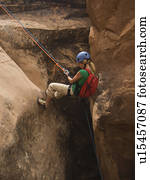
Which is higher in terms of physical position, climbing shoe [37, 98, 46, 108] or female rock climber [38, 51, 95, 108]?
female rock climber [38, 51, 95, 108]

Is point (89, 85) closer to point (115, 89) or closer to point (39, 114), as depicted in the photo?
point (115, 89)

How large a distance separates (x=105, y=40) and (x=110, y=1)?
79 centimetres

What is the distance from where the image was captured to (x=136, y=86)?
12.6ft

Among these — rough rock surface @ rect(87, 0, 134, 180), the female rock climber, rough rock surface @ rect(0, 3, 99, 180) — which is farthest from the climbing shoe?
rough rock surface @ rect(87, 0, 134, 180)

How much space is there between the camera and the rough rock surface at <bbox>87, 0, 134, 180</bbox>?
430cm

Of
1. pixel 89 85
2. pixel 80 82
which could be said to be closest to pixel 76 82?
pixel 80 82

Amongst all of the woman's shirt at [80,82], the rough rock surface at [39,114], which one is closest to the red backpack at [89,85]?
the woman's shirt at [80,82]

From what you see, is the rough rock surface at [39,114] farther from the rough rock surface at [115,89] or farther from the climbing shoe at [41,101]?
the rough rock surface at [115,89]

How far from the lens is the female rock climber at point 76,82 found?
4160 millimetres

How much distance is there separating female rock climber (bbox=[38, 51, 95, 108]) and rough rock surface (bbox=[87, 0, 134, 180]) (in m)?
0.59

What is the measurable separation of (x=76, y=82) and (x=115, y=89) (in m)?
0.79

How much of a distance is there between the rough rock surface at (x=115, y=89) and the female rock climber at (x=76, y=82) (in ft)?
1.92

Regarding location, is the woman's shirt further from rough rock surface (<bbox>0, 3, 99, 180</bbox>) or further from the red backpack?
rough rock surface (<bbox>0, 3, 99, 180</bbox>)

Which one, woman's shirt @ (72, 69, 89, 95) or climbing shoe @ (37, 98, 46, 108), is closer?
woman's shirt @ (72, 69, 89, 95)
